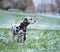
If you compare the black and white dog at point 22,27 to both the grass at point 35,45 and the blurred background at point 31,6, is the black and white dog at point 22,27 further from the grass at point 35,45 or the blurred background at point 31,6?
the blurred background at point 31,6

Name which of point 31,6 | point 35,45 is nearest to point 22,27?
point 35,45

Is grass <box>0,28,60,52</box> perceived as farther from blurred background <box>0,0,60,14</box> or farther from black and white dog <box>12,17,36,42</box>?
blurred background <box>0,0,60,14</box>

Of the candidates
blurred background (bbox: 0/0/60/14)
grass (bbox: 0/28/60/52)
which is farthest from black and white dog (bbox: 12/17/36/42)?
blurred background (bbox: 0/0/60/14)

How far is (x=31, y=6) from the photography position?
15.9 meters

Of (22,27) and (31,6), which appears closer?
(22,27)

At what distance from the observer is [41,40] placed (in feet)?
14.3

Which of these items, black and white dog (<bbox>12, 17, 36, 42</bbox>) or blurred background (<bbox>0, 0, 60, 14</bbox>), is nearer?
black and white dog (<bbox>12, 17, 36, 42</bbox>)

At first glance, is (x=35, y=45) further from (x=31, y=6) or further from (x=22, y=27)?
(x=31, y=6)

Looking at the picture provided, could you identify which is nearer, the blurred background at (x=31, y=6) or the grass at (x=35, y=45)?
the grass at (x=35, y=45)

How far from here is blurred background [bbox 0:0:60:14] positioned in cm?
1528

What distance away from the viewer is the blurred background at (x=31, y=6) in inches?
602

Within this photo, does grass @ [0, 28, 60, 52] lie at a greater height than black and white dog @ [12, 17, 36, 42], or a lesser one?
lesser

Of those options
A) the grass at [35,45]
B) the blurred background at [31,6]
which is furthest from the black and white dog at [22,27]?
the blurred background at [31,6]

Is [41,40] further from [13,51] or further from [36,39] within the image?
[13,51]
